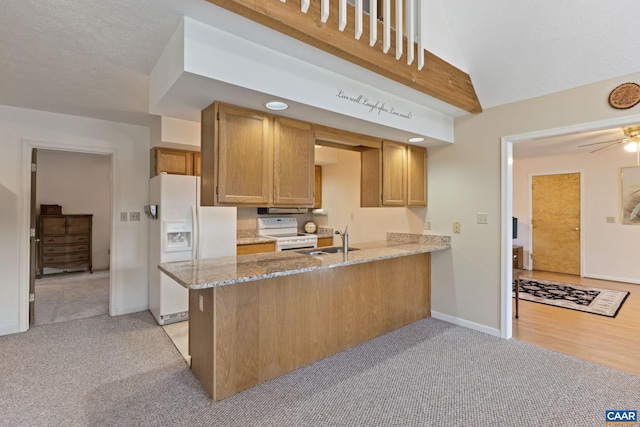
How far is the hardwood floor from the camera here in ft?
9.32

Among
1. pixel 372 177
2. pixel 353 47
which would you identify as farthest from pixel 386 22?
pixel 372 177

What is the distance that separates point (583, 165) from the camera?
19.6 ft

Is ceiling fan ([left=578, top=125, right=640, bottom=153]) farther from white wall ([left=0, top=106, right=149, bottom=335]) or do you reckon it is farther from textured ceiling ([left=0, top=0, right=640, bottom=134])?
white wall ([left=0, top=106, right=149, bottom=335])

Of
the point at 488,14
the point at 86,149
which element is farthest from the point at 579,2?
the point at 86,149

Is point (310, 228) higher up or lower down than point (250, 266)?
higher up

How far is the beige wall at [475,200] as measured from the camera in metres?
3.10

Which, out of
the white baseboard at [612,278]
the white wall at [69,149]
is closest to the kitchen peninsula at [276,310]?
the white wall at [69,149]

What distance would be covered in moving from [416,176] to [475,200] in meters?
0.74

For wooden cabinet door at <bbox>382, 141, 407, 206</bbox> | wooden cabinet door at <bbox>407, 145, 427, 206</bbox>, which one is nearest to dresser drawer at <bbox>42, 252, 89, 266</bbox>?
wooden cabinet door at <bbox>382, 141, 407, 206</bbox>

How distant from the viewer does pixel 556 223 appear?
6340 mm

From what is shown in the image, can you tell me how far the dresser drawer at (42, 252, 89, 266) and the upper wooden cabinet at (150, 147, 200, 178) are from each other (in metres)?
3.78

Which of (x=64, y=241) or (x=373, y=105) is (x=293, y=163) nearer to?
(x=373, y=105)

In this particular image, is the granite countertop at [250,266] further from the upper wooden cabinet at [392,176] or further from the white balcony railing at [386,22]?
the white balcony railing at [386,22]

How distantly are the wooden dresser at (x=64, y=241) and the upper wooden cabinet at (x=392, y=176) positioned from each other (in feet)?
19.9
